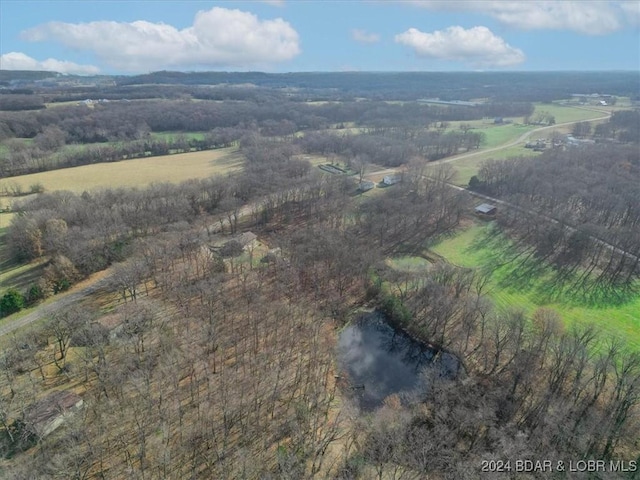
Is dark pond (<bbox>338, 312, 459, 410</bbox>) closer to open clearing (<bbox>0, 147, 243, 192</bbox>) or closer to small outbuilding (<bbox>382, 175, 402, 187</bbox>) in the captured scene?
small outbuilding (<bbox>382, 175, 402, 187</bbox>)

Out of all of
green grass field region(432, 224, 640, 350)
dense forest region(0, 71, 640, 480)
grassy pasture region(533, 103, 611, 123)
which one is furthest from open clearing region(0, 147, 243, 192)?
grassy pasture region(533, 103, 611, 123)

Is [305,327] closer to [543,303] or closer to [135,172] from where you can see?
[543,303]

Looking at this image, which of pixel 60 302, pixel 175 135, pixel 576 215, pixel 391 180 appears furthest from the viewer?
pixel 175 135

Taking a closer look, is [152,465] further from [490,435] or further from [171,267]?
[171,267]

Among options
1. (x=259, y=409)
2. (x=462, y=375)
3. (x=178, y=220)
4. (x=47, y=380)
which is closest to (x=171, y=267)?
(x=178, y=220)

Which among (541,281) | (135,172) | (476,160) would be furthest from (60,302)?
(476,160)
